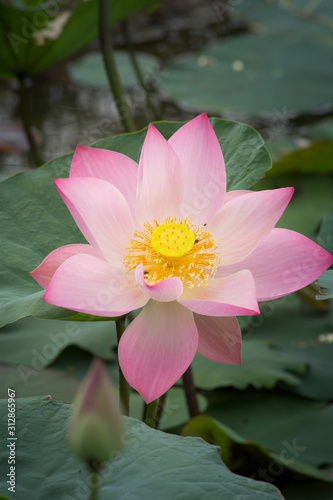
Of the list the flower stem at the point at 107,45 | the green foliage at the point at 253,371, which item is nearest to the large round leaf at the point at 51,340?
the green foliage at the point at 253,371

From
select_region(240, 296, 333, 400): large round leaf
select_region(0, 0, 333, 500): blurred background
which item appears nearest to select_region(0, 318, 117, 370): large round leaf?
select_region(0, 0, 333, 500): blurred background

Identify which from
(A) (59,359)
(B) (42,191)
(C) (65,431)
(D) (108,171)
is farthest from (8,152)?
(C) (65,431)

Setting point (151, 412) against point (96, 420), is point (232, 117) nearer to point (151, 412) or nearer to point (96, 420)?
point (151, 412)

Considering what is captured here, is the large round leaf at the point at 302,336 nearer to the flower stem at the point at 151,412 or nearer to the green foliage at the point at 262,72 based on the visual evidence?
the flower stem at the point at 151,412

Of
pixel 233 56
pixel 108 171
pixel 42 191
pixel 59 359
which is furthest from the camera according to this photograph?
pixel 233 56

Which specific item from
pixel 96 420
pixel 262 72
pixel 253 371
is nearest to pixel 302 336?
pixel 253 371

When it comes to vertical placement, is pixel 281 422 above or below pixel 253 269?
below

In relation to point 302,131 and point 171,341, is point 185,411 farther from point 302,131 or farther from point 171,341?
point 302,131
